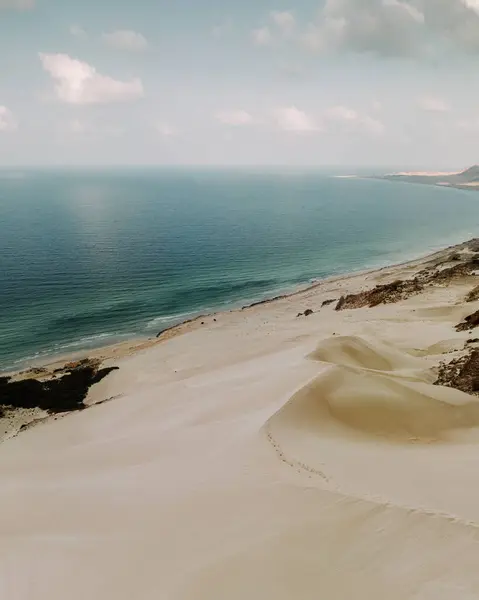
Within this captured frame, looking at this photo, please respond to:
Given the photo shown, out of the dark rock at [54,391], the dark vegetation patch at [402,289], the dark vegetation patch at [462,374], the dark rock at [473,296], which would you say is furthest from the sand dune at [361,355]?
the dark vegetation patch at [402,289]

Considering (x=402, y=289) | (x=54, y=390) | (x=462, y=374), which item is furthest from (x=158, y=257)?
(x=462, y=374)

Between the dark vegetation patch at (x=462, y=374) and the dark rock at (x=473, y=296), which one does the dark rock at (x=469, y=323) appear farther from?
the dark rock at (x=473, y=296)

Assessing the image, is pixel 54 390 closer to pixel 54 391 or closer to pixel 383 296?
pixel 54 391

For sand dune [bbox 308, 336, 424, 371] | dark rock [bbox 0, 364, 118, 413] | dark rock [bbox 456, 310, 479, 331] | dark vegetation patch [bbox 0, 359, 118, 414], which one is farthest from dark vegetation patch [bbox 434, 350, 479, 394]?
dark rock [bbox 0, 364, 118, 413]

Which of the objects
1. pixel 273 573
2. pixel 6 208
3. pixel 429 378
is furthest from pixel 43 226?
pixel 273 573

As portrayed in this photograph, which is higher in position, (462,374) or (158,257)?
(158,257)

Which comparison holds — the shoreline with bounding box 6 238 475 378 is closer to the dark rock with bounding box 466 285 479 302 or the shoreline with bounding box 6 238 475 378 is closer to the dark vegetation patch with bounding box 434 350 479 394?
the dark rock with bounding box 466 285 479 302
